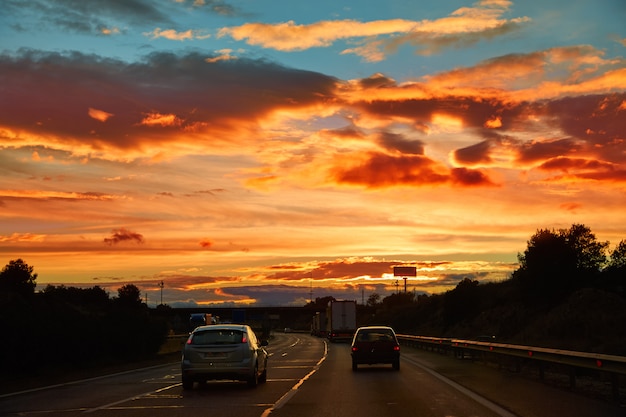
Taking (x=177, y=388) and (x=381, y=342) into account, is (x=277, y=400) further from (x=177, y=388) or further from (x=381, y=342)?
(x=381, y=342)

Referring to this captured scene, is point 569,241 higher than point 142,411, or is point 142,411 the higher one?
point 569,241

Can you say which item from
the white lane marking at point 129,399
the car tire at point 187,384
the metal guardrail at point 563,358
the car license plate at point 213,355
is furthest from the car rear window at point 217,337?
the metal guardrail at point 563,358

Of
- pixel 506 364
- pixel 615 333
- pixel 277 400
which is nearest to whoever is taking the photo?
pixel 277 400

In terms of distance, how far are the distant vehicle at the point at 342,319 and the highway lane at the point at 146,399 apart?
1804 inches

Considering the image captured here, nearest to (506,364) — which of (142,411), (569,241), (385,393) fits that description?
(385,393)

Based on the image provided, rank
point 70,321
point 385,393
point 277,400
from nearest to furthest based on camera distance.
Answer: point 277,400
point 385,393
point 70,321

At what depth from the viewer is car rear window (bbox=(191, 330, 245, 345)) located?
20.9m

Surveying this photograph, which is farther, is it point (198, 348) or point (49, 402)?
point (198, 348)

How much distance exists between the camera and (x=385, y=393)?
1827cm

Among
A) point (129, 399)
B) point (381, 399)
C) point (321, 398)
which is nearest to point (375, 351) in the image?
point (321, 398)

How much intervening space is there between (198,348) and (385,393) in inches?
217

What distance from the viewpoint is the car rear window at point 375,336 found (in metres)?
28.8

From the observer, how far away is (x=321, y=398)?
56.1 ft

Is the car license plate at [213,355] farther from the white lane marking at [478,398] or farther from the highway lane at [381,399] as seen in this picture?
the white lane marking at [478,398]
